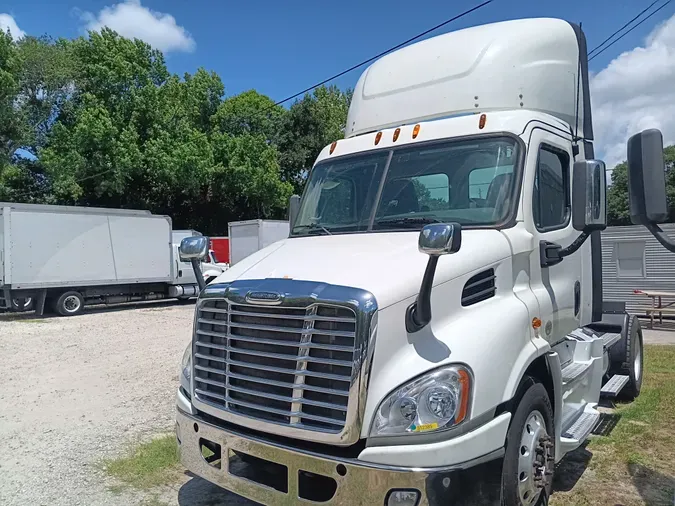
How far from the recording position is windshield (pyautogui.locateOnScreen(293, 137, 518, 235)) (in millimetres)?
3863

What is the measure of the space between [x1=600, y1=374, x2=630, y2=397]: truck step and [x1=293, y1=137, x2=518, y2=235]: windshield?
9.85 feet

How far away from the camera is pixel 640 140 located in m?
3.19

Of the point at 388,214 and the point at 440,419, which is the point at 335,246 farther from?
the point at 440,419

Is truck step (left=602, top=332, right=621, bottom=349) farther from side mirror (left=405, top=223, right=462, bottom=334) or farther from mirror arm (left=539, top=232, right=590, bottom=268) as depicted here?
side mirror (left=405, top=223, right=462, bottom=334)

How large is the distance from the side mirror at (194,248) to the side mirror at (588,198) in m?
2.71

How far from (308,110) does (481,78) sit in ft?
99.6

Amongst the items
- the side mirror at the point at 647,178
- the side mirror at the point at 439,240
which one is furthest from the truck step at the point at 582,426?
the side mirror at the point at 439,240

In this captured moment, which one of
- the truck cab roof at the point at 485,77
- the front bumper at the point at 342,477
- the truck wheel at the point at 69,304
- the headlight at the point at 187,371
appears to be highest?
the truck cab roof at the point at 485,77

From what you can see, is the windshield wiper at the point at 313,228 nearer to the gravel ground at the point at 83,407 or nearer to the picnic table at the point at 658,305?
the gravel ground at the point at 83,407

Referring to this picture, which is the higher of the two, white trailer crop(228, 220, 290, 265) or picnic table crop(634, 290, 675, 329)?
white trailer crop(228, 220, 290, 265)

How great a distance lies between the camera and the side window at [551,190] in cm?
401

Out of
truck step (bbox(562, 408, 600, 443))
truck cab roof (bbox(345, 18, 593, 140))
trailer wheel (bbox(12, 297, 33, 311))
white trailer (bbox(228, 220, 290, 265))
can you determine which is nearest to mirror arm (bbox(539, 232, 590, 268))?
truck cab roof (bbox(345, 18, 593, 140))

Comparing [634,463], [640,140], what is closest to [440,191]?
[640,140]

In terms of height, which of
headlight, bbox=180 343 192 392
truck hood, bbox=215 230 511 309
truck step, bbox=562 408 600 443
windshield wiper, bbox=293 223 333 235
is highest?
windshield wiper, bbox=293 223 333 235
